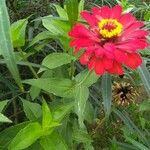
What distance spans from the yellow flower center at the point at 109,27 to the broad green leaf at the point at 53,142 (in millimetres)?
198

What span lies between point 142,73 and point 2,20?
0.95 ft

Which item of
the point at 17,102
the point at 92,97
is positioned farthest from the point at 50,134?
the point at 17,102

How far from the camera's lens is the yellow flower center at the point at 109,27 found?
0.70m

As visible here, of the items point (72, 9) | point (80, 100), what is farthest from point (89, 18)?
point (80, 100)

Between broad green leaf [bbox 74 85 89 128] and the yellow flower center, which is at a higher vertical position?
the yellow flower center

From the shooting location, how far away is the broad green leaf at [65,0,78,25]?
2.29ft

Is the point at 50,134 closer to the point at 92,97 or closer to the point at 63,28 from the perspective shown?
the point at 63,28

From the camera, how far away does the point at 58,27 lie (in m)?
0.79

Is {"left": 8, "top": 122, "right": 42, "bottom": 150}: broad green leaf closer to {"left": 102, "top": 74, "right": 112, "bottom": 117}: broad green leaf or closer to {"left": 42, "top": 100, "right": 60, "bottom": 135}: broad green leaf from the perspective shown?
{"left": 42, "top": 100, "right": 60, "bottom": 135}: broad green leaf

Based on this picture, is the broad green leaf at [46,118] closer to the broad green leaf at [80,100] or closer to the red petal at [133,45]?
the broad green leaf at [80,100]

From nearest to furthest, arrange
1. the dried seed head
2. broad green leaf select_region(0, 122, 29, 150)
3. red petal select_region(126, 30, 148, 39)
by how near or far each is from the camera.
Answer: red petal select_region(126, 30, 148, 39) < broad green leaf select_region(0, 122, 29, 150) < the dried seed head

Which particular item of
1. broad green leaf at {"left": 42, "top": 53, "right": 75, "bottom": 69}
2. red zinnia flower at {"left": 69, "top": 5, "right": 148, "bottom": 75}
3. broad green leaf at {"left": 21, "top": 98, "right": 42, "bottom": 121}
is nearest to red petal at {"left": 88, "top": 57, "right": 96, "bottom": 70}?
red zinnia flower at {"left": 69, "top": 5, "right": 148, "bottom": 75}

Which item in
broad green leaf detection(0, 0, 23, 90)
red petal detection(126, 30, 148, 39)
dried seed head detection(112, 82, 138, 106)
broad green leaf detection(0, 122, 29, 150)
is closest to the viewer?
broad green leaf detection(0, 0, 23, 90)

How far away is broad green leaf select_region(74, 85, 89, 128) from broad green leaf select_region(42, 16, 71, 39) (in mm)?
101
